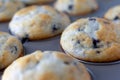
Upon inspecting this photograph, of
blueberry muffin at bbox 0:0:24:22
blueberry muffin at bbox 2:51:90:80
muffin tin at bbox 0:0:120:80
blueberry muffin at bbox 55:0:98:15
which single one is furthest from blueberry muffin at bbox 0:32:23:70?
blueberry muffin at bbox 55:0:98:15

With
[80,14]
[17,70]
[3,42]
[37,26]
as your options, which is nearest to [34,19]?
[37,26]

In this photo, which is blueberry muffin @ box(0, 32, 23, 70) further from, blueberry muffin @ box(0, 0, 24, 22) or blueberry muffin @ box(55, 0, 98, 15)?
blueberry muffin @ box(55, 0, 98, 15)

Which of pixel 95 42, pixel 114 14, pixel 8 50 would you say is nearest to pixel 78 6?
pixel 114 14

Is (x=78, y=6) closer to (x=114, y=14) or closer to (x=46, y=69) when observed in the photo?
(x=114, y=14)

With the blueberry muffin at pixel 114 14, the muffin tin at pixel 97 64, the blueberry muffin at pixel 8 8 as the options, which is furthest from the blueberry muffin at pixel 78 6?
the blueberry muffin at pixel 8 8

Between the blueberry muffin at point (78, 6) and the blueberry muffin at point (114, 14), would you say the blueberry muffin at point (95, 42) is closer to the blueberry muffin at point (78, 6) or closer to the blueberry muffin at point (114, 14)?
the blueberry muffin at point (114, 14)
